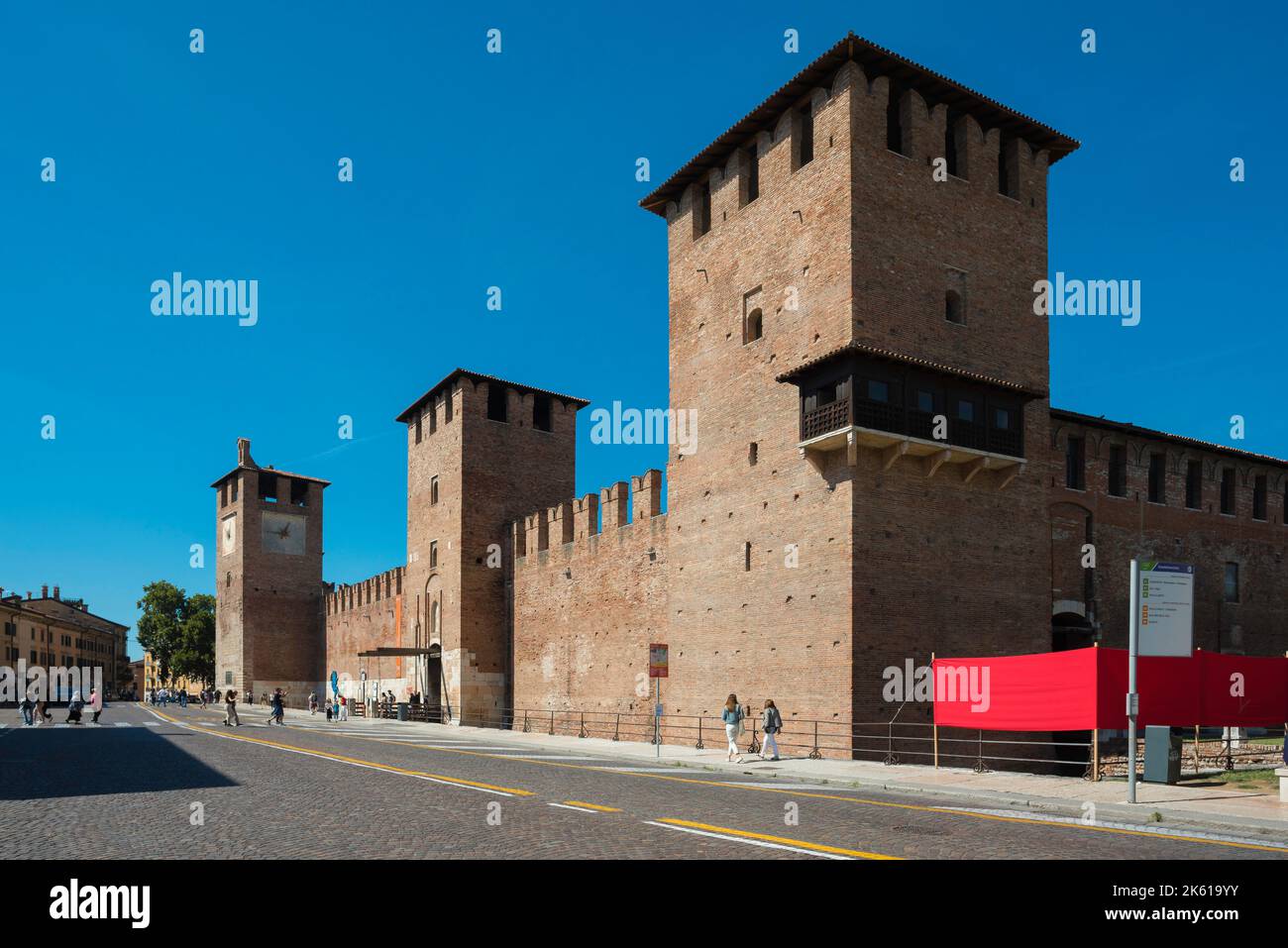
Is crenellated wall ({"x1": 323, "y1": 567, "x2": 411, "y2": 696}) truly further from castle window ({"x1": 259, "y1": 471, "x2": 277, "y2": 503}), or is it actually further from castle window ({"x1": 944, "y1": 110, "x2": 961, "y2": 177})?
castle window ({"x1": 944, "y1": 110, "x2": 961, "y2": 177})

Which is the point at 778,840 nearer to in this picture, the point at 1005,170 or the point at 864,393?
the point at 864,393

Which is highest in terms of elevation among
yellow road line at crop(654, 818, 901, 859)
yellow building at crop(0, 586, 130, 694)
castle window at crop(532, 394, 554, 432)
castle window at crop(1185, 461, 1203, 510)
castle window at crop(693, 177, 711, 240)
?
castle window at crop(693, 177, 711, 240)

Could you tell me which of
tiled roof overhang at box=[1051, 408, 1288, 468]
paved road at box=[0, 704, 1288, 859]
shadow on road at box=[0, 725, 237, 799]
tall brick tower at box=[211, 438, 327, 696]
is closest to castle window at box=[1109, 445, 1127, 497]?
tiled roof overhang at box=[1051, 408, 1288, 468]

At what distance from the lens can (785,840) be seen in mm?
10039

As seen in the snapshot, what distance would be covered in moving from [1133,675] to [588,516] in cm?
2541

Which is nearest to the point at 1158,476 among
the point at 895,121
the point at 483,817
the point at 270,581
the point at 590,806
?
the point at 895,121

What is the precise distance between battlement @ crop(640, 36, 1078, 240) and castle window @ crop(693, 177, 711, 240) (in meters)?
0.37

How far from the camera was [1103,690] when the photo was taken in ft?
56.3

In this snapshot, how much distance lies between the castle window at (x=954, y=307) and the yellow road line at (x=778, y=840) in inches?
758

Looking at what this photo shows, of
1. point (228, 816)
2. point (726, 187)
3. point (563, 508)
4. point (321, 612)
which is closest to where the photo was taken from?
point (228, 816)

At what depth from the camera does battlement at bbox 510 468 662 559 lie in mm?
33688
